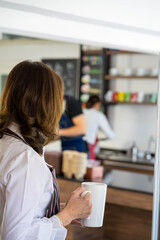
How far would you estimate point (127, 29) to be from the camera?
5.21ft

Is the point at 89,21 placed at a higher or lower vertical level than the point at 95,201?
higher

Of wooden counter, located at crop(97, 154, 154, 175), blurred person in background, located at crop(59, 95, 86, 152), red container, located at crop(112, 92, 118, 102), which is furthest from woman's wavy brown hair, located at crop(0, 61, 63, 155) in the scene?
red container, located at crop(112, 92, 118, 102)

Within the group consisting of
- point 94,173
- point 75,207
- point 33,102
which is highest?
point 33,102

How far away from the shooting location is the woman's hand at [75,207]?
3.84 feet

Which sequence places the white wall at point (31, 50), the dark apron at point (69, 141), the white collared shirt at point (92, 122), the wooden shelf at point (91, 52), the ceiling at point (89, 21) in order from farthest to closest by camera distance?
the white wall at point (31, 50) → the wooden shelf at point (91, 52) → the white collared shirt at point (92, 122) → the dark apron at point (69, 141) → the ceiling at point (89, 21)

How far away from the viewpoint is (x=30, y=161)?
107 cm

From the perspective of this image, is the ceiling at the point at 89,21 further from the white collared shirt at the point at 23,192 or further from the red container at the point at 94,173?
the red container at the point at 94,173

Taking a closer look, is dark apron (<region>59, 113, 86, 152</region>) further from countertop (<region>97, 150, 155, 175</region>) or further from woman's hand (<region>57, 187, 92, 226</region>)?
woman's hand (<region>57, 187, 92, 226</region>)

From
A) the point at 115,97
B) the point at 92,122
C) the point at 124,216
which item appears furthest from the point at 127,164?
the point at 124,216

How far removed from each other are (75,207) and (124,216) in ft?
→ 7.20

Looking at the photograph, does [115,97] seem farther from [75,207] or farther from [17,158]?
[17,158]

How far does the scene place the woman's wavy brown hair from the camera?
114 centimetres

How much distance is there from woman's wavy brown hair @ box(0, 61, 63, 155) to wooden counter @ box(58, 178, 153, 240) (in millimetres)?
2016

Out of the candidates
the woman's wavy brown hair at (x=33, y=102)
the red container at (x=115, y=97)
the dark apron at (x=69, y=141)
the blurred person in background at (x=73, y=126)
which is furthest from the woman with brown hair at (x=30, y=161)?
the red container at (x=115, y=97)
